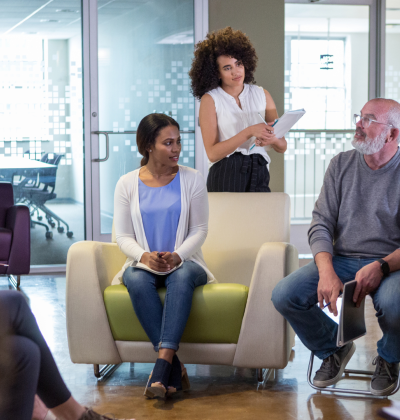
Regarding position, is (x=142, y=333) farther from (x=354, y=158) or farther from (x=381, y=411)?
(x=354, y=158)

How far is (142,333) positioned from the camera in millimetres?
2338

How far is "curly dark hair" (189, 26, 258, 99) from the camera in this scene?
286 centimetres

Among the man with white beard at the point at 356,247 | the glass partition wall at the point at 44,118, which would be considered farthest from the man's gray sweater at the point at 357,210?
the glass partition wall at the point at 44,118

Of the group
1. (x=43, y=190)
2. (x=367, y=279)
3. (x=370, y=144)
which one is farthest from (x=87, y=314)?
(x=43, y=190)

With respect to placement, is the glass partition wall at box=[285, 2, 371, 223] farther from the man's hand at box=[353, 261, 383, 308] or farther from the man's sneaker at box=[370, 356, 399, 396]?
the man's sneaker at box=[370, 356, 399, 396]

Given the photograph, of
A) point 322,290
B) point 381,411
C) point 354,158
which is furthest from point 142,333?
point 354,158

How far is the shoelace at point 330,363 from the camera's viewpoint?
7.56 ft

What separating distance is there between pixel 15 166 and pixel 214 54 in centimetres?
275

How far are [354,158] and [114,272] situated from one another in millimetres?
1145

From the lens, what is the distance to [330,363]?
2.31 metres

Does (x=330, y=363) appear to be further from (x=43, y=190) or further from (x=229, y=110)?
(x=43, y=190)

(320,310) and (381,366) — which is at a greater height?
(320,310)

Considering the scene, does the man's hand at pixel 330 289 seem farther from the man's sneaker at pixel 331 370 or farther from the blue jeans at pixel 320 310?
the man's sneaker at pixel 331 370

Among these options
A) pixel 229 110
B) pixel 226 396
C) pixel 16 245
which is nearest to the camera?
pixel 226 396
